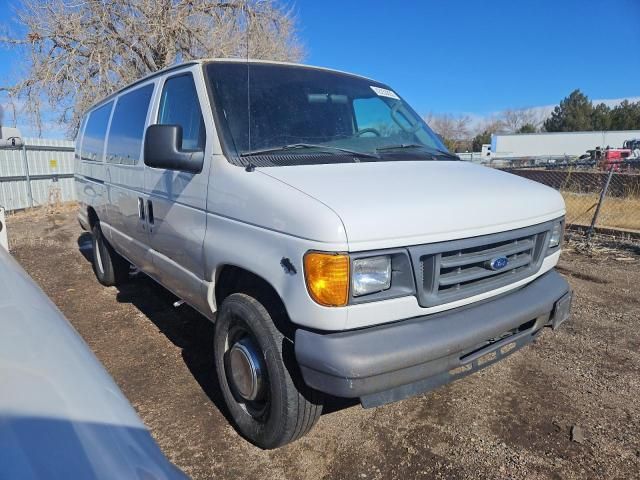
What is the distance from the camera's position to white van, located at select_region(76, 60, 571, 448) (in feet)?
6.46

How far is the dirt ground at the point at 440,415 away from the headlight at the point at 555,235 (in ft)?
3.42

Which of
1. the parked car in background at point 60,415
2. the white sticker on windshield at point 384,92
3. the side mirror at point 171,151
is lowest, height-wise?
the parked car in background at point 60,415

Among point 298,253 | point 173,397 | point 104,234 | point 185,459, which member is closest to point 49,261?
point 104,234

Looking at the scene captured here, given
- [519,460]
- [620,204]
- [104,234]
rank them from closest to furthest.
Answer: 1. [519,460]
2. [104,234]
3. [620,204]

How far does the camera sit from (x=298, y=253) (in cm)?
199

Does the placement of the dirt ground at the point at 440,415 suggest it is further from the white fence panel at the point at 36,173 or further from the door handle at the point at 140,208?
the white fence panel at the point at 36,173

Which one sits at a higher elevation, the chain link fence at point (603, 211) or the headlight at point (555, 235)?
the headlight at point (555, 235)

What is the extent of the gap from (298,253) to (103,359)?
Answer: 8.21 feet

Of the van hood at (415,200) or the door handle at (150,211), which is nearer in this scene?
the van hood at (415,200)

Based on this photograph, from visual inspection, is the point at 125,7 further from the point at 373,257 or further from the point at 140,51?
the point at 373,257

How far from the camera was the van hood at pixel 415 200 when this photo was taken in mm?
1979

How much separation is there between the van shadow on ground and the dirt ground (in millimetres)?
16

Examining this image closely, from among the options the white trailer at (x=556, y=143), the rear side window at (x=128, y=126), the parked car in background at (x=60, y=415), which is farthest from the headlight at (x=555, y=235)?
the white trailer at (x=556, y=143)

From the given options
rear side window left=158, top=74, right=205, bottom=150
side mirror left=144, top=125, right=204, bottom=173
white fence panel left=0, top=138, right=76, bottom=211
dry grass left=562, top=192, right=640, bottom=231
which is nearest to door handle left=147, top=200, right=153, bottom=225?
rear side window left=158, top=74, right=205, bottom=150
